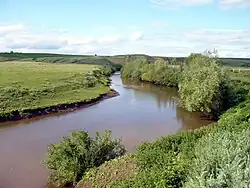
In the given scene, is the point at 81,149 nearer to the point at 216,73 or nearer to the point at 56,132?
the point at 56,132

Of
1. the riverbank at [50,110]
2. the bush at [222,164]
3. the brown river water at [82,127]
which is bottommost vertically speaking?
the brown river water at [82,127]

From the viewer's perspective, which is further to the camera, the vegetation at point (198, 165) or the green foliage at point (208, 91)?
the green foliage at point (208, 91)

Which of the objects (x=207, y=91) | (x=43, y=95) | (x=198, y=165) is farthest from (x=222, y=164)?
→ (x=43, y=95)

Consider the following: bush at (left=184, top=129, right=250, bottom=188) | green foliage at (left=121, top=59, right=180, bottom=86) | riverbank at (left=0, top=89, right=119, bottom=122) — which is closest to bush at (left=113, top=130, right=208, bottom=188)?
bush at (left=184, top=129, right=250, bottom=188)

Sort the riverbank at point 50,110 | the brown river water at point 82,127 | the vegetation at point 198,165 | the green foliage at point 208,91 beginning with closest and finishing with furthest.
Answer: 1. the vegetation at point 198,165
2. the brown river water at point 82,127
3. the green foliage at point 208,91
4. the riverbank at point 50,110

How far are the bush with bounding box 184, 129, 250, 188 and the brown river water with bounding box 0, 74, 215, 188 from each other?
43.4ft

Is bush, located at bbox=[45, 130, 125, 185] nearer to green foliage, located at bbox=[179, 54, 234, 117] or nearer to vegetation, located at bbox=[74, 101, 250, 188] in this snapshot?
vegetation, located at bbox=[74, 101, 250, 188]

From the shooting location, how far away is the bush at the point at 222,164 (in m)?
10.6

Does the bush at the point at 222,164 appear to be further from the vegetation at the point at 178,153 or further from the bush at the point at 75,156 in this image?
the bush at the point at 75,156

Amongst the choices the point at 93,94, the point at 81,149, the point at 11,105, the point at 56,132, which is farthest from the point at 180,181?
the point at 93,94

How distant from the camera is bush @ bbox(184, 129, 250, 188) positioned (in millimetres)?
10594

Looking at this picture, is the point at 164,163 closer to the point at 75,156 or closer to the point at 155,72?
the point at 75,156

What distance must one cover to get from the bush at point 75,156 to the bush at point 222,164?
874 centimetres

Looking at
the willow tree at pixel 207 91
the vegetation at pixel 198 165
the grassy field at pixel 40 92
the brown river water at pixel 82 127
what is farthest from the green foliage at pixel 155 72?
the vegetation at pixel 198 165
